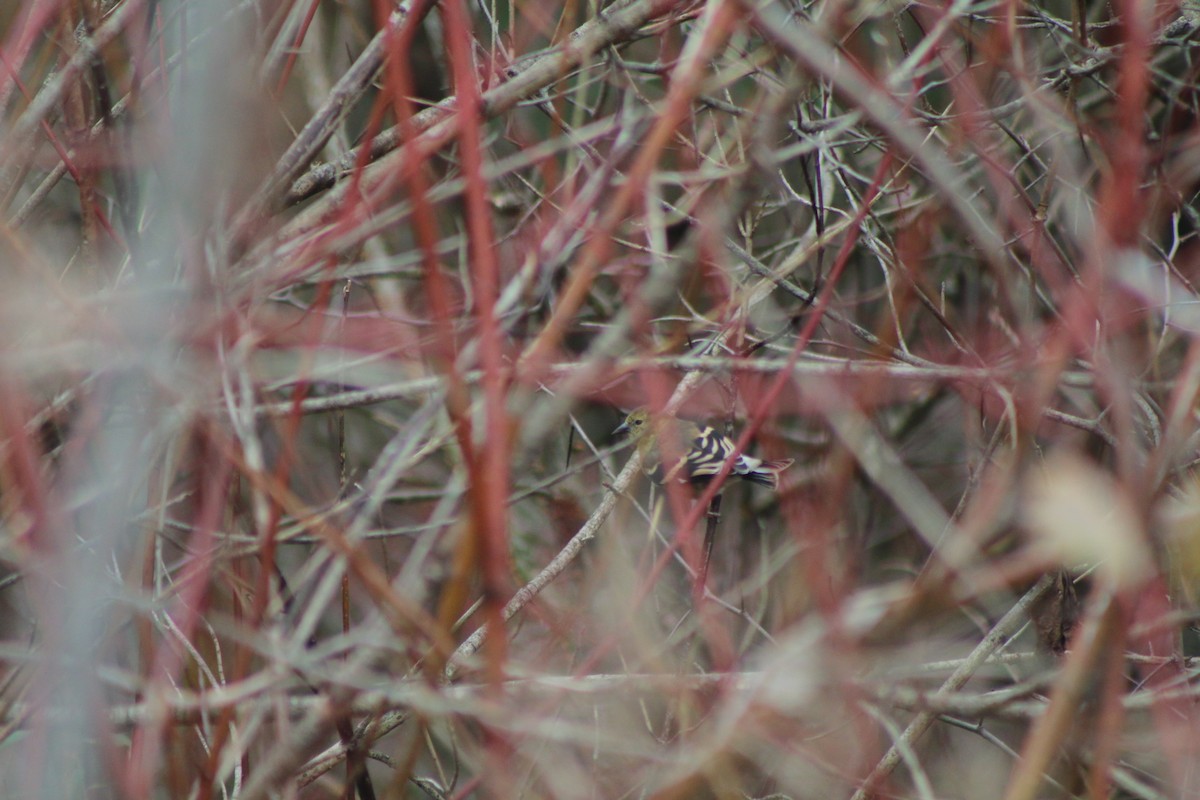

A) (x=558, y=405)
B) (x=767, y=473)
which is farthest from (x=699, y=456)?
(x=558, y=405)

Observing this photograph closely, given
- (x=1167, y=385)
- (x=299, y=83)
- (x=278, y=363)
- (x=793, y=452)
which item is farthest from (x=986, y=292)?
(x=299, y=83)

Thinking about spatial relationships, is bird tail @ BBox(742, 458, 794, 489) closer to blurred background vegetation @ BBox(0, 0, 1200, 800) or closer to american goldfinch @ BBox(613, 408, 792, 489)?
american goldfinch @ BBox(613, 408, 792, 489)

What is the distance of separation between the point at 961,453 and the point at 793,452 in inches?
38.3

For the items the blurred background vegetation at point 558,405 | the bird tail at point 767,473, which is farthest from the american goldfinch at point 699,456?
the blurred background vegetation at point 558,405

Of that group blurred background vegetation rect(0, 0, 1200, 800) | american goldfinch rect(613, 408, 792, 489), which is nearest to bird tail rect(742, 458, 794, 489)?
american goldfinch rect(613, 408, 792, 489)

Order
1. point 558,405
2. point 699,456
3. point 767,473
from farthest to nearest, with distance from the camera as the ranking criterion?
1. point 699,456
2. point 767,473
3. point 558,405

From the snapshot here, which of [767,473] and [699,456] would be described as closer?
[767,473]

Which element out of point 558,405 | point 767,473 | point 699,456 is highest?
point 558,405

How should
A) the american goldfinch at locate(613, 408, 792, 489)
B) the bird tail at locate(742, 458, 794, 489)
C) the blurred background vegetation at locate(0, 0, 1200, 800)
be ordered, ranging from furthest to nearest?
1. the american goldfinch at locate(613, 408, 792, 489)
2. the bird tail at locate(742, 458, 794, 489)
3. the blurred background vegetation at locate(0, 0, 1200, 800)

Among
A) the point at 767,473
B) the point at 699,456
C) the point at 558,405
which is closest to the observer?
the point at 558,405

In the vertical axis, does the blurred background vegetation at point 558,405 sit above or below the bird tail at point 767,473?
above

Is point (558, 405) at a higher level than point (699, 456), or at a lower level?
higher

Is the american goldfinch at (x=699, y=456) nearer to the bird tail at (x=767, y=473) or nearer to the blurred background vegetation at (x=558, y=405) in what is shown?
the bird tail at (x=767, y=473)

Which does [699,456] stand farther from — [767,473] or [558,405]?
[558,405]
